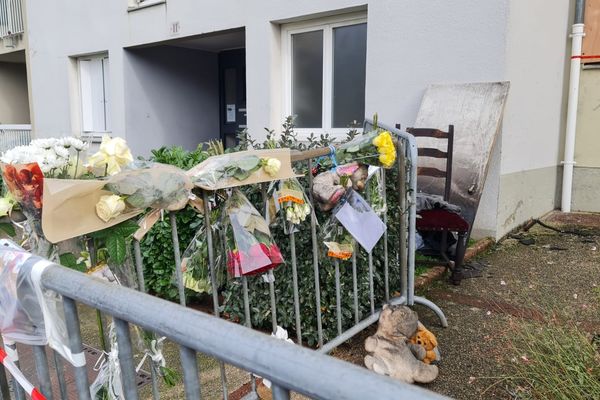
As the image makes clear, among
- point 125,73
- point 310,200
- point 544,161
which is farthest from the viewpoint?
point 125,73

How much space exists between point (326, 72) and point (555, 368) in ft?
15.8

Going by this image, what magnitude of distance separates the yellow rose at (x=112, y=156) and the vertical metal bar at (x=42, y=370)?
2.04 ft

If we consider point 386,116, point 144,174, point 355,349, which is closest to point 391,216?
point 355,349

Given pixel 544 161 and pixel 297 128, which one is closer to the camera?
pixel 544 161

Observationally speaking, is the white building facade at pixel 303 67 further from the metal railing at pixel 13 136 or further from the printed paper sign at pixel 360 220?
the printed paper sign at pixel 360 220

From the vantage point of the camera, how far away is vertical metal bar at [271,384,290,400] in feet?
2.64

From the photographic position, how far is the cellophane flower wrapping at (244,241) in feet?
6.44

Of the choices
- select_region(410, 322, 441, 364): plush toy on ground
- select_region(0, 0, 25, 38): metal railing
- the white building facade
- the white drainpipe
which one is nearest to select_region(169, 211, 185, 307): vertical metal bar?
select_region(410, 322, 441, 364): plush toy on ground

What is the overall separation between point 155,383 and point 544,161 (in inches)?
229

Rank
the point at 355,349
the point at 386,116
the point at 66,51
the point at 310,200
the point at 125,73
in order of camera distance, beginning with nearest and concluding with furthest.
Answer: the point at 310,200 < the point at 355,349 < the point at 386,116 < the point at 125,73 < the point at 66,51

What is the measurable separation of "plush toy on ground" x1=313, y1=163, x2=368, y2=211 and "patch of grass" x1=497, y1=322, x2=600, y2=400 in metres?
1.23

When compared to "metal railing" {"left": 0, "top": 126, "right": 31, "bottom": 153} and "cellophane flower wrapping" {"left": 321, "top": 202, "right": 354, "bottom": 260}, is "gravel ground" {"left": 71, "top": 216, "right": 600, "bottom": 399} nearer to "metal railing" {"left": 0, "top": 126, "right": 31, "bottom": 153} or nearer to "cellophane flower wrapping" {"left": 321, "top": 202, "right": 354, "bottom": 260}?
"cellophane flower wrapping" {"left": 321, "top": 202, "right": 354, "bottom": 260}

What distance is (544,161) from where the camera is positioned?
20.0ft

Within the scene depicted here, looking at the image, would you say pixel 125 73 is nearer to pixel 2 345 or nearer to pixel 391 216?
pixel 391 216
